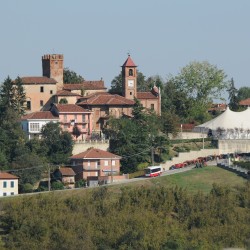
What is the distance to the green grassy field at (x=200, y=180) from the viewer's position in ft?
321

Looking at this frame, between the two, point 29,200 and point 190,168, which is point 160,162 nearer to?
point 190,168

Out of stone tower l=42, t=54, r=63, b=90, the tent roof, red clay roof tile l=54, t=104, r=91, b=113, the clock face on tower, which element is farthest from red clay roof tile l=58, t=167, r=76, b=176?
stone tower l=42, t=54, r=63, b=90

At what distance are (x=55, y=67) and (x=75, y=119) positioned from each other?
353 inches

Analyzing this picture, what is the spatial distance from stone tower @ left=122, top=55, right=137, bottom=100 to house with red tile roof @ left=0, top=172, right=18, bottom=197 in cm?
1781

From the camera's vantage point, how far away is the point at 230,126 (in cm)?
11006

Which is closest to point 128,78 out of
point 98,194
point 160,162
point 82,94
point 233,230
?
point 82,94

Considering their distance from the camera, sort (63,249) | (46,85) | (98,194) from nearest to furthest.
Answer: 1. (63,249)
2. (98,194)
3. (46,85)

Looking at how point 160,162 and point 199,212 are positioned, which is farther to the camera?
point 160,162

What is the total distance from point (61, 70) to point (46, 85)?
291 centimetres

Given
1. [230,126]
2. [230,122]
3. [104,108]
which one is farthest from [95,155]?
[230,122]

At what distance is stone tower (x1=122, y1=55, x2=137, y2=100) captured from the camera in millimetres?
114125

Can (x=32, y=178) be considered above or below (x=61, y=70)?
below

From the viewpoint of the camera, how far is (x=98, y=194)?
304 feet

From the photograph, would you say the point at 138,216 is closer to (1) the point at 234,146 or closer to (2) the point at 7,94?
(1) the point at 234,146
